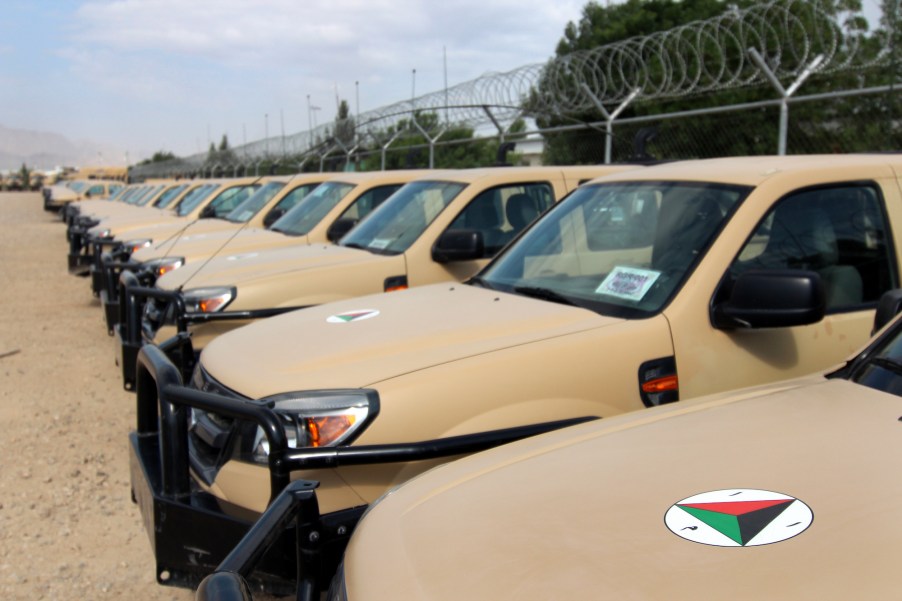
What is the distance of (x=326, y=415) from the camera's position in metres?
2.98

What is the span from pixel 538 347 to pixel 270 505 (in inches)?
49.2

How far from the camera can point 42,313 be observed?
11.6 meters

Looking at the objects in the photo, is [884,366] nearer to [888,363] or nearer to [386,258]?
[888,363]

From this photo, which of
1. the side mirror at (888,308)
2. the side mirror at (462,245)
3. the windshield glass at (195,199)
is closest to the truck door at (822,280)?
the side mirror at (888,308)

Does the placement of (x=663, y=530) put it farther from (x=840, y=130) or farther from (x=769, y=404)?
(x=840, y=130)

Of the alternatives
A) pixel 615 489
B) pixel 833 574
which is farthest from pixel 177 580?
pixel 833 574

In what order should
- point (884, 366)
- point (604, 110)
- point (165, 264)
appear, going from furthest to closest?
point (604, 110)
point (165, 264)
point (884, 366)

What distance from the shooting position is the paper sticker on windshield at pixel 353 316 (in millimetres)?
3908

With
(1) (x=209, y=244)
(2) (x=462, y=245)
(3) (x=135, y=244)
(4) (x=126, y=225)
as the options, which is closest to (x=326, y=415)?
(2) (x=462, y=245)

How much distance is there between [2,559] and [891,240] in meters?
4.19

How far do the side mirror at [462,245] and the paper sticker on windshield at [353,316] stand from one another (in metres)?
1.40

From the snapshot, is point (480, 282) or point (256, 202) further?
point (256, 202)

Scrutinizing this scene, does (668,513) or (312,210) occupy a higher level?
(312,210)

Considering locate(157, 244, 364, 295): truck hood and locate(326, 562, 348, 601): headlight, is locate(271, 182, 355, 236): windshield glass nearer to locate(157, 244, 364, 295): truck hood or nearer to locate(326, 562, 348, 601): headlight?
locate(157, 244, 364, 295): truck hood
